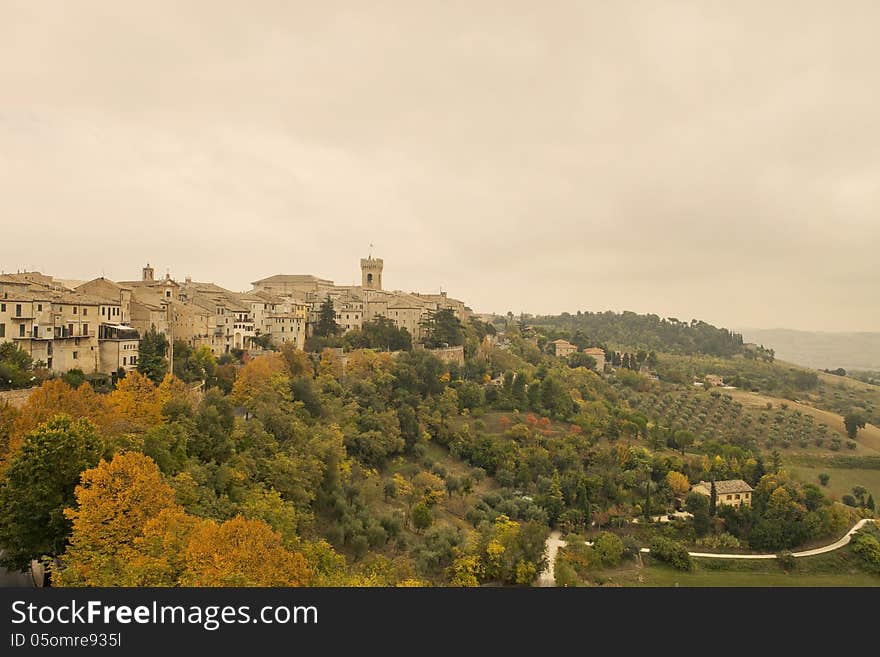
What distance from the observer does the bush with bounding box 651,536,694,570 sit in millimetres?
29203

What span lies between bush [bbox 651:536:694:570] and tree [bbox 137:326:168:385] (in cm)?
2736

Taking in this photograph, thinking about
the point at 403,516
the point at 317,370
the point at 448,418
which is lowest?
the point at 403,516

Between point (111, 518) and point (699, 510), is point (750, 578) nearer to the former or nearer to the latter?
point (699, 510)

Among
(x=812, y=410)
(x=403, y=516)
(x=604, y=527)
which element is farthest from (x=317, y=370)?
(x=812, y=410)

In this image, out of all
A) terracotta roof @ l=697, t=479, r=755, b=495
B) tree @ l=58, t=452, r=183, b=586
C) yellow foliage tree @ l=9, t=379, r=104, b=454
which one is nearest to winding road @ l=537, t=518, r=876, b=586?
terracotta roof @ l=697, t=479, r=755, b=495

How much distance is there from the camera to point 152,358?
2631 centimetres

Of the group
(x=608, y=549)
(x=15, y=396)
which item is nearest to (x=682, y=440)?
(x=608, y=549)

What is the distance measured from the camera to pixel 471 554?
23.0m

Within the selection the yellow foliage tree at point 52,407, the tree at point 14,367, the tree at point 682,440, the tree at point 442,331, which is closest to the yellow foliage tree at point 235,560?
the yellow foliage tree at point 52,407

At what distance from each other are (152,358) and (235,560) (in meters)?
17.9
